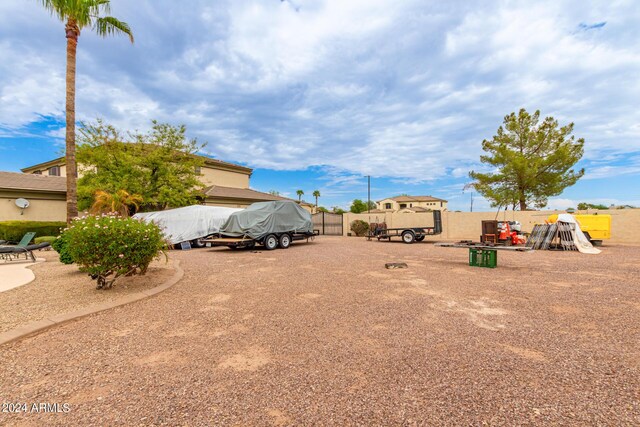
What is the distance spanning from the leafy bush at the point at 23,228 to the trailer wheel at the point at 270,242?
36.0 feet

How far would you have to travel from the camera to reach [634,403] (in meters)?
2.23

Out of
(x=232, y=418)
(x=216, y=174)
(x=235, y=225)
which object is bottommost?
(x=232, y=418)

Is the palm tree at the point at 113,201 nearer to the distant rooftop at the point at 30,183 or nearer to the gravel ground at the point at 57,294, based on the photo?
the distant rooftop at the point at 30,183

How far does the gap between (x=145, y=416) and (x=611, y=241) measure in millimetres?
23068

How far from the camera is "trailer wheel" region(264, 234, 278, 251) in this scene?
1391cm

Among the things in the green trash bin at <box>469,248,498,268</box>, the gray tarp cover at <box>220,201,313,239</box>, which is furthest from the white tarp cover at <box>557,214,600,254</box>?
the gray tarp cover at <box>220,201,313,239</box>

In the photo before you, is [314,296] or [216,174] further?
[216,174]

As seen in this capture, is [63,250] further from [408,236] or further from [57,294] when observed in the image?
[408,236]

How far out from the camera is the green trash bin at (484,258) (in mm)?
8562

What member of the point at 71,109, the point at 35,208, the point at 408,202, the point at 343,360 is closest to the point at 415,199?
the point at 408,202

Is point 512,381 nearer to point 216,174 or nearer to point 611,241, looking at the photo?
point 611,241

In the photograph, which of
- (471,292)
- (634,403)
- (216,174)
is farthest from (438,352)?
(216,174)

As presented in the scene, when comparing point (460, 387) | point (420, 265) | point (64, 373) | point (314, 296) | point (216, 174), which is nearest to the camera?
point (460, 387)

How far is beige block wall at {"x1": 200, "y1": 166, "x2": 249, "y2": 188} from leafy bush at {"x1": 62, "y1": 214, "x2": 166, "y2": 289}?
2175 centimetres
